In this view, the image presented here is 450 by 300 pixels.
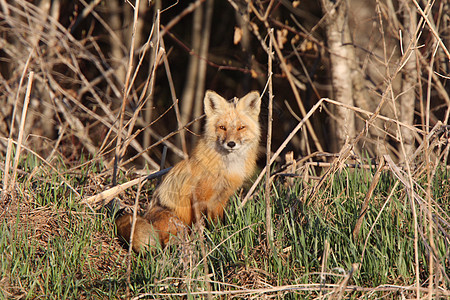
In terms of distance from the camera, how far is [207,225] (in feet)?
15.2

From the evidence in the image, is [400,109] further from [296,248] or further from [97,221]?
[97,221]

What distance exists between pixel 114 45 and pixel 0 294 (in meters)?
7.63

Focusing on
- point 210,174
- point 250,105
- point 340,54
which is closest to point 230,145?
point 210,174

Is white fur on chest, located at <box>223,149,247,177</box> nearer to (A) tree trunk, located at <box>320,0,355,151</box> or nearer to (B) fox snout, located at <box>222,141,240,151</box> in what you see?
(B) fox snout, located at <box>222,141,240,151</box>

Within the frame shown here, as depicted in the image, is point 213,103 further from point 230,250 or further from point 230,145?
point 230,250

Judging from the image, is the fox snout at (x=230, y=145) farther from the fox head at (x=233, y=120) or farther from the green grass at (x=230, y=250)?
the green grass at (x=230, y=250)

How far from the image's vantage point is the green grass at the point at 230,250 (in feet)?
11.1

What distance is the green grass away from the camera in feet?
11.1

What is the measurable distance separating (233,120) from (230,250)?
1.82 m

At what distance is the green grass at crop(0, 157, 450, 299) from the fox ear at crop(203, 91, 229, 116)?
51.4 inches

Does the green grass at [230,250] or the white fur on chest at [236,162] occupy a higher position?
the white fur on chest at [236,162]

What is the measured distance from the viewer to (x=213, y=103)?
529 cm

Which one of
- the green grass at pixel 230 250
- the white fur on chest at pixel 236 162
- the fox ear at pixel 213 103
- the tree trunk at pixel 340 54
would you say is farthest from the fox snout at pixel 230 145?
the tree trunk at pixel 340 54

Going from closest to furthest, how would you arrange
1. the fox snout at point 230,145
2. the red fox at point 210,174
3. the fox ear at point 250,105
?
the red fox at point 210,174 → the fox snout at point 230,145 → the fox ear at point 250,105
